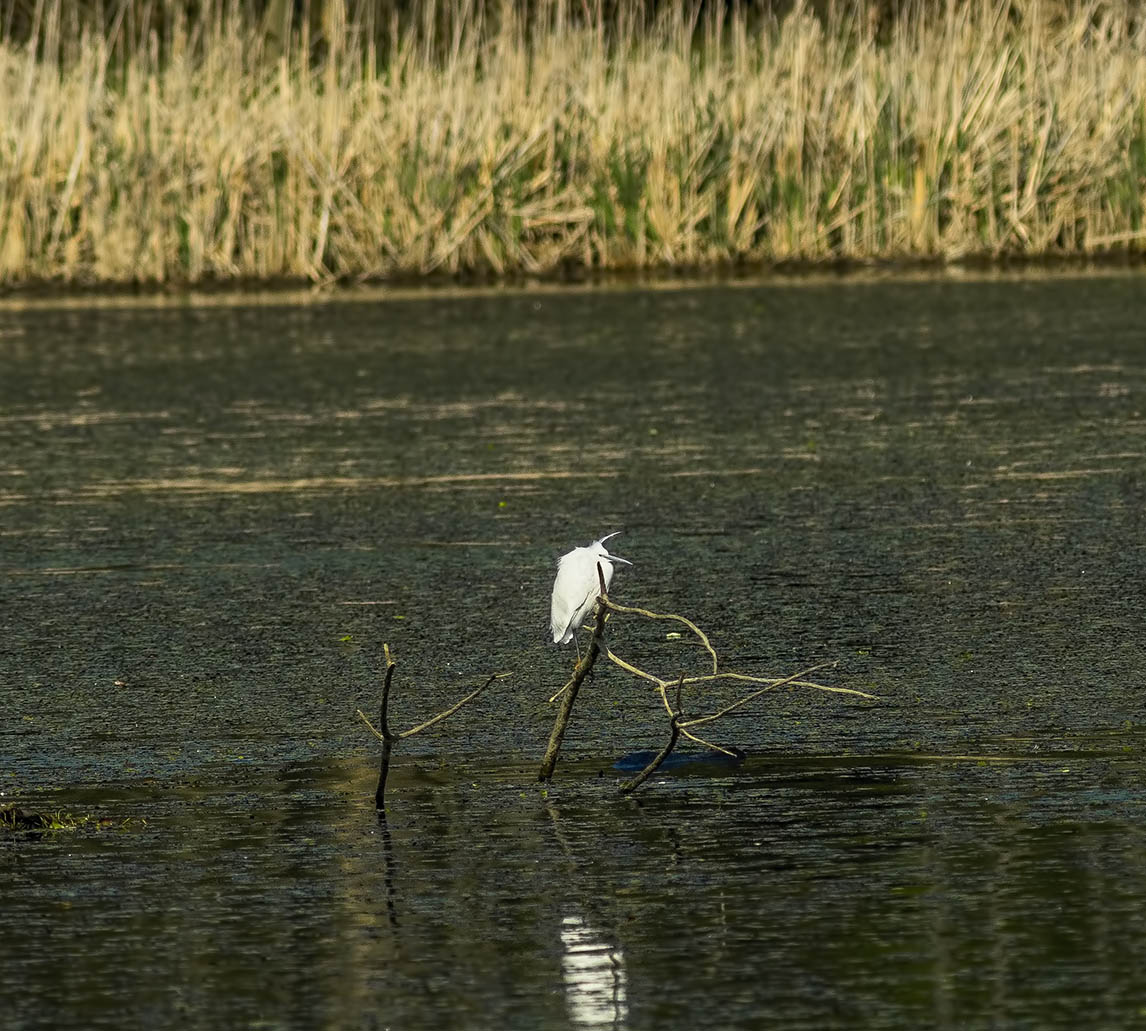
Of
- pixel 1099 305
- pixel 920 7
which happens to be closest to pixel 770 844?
pixel 1099 305

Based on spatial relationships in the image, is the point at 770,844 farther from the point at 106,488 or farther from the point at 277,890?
the point at 106,488

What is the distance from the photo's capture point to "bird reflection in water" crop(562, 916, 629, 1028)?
12.2 feet

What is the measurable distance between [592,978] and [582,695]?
2.35m

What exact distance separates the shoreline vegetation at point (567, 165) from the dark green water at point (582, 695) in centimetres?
407

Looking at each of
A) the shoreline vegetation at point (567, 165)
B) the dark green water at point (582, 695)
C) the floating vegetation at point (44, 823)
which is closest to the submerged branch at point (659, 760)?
the dark green water at point (582, 695)

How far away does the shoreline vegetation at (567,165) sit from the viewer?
17.0 metres

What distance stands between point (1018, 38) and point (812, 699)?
1289 cm

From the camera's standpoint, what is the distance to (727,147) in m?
17.1

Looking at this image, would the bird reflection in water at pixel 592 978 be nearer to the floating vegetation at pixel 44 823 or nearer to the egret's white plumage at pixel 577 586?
the floating vegetation at pixel 44 823

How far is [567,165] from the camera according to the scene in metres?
17.4

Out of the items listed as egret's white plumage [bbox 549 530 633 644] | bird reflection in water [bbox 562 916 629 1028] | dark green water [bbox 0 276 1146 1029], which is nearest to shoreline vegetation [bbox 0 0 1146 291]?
dark green water [bbox 0 276 1146 1029]

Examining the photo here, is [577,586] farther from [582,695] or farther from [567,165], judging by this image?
[567,165]

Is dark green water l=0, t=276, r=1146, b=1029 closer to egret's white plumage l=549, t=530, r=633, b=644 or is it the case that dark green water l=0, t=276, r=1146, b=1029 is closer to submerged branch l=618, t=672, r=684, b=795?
submerged branch l=618, t=672, r=684, b=795

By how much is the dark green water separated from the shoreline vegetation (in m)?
4.07
